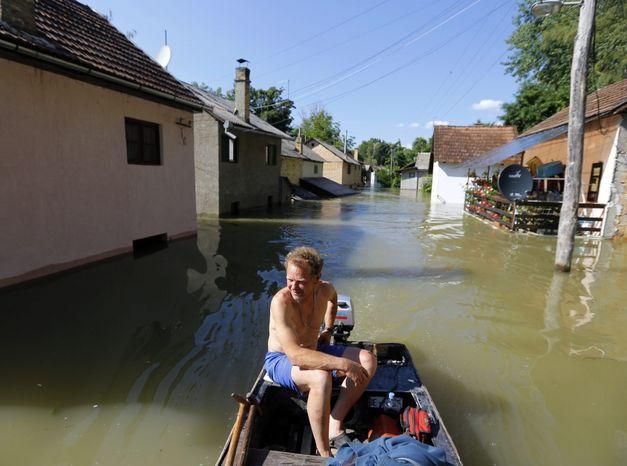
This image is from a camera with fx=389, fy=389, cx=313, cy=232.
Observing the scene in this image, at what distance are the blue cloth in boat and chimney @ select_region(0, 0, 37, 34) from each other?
8.39 meters

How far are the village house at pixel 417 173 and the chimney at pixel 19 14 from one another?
40.4 meters

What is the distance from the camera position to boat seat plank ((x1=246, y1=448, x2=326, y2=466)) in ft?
8.09

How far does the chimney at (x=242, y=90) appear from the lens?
773 inches

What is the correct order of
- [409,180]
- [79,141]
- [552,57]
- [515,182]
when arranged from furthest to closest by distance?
1. [409,180]
2. [552,57]
3. [515,182]
4. [79,141]

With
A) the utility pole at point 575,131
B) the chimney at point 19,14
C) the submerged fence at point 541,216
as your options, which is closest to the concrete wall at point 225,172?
the chimney at point 19,14

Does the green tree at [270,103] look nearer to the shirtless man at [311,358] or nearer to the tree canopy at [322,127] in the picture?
the tree canopy at [322,127]

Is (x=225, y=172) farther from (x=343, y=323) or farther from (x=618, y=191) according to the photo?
(x=618, y=191)

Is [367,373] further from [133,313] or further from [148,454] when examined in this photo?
[133,313]

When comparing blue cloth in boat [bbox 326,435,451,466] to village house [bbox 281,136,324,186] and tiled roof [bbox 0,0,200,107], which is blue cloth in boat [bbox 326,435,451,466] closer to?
tiled roof [bbox 0,0,200,107]

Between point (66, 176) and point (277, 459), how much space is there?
292 inches

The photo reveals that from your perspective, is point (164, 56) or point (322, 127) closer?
point (164, 56)

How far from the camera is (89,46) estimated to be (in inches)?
344

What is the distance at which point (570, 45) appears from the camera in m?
25.2

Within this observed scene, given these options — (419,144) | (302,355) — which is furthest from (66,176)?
(419,144)
